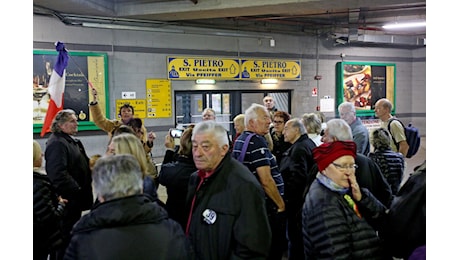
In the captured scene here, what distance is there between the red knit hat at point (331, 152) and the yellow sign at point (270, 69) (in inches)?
369

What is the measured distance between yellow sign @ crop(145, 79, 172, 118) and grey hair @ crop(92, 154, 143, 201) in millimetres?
8461

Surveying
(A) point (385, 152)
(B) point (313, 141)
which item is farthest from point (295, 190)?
(A) point (385, 152)

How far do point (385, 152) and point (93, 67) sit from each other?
24.4ft

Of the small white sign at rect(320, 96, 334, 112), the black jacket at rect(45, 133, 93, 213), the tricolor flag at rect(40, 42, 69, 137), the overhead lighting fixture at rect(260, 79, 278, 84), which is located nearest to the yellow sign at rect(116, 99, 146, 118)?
the overhead lighting fixture at rect(260, 79, 278, 84)

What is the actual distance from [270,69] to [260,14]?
2965mm

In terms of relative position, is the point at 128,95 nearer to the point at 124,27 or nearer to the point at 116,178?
the point at 124,27

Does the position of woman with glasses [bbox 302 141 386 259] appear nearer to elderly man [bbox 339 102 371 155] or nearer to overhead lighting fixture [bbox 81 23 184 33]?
elderly man [bbox 339 102 371 155]

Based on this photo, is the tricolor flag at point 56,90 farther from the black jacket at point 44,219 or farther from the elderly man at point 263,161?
the elderly man at point 263,161

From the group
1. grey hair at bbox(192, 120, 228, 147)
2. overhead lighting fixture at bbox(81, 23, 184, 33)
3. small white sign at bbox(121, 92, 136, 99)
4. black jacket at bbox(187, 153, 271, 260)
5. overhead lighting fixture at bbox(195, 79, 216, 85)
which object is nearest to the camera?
black jacket at bbox(187, 153, 271, 260)

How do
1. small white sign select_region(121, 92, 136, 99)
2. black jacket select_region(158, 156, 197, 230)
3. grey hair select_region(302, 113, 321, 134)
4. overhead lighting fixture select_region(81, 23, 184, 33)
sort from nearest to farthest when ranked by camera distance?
black jacket select_region(158, 156, 197, 230) < grey hair select_region(302, 113, 321, 134) < overhead lighting fixture select_region(81, 23, 184, 33) < small white sign select_region(121, 92, 136, 99)

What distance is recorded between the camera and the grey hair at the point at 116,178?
1.96 metres

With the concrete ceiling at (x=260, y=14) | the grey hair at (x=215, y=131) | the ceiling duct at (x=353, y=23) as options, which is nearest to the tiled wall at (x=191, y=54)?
the concrete ceiling at (x=260, y=14)

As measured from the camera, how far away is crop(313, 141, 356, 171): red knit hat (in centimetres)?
241

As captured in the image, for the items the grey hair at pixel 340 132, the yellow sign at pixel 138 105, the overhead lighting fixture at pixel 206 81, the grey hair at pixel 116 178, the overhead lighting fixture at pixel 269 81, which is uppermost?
the overhead lighting fixture at pixel 269 81
